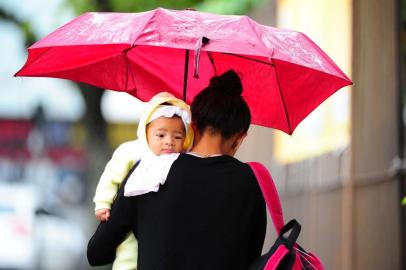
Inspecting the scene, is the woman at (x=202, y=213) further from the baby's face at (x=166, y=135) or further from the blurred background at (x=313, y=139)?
the blurred background at (x=313, y=139)

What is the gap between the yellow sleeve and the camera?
4.57 meters

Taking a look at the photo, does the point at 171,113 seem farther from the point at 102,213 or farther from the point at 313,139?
the point at 313,139

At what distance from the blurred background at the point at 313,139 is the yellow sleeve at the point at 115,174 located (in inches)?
170

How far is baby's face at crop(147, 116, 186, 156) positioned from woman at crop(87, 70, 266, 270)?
169 mm

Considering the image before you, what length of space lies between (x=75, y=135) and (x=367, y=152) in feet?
68.9

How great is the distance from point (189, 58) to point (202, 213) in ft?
4.85

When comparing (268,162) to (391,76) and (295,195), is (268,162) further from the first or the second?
(391,76)

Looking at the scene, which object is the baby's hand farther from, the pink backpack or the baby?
the pink backpack

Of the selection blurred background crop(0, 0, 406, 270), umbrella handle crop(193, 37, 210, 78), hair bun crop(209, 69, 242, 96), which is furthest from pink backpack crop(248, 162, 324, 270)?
blurred background crop(0, 0, 406, 270)

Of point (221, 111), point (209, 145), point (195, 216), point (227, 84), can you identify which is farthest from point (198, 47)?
point (195, 216)

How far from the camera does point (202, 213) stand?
14.2 feet

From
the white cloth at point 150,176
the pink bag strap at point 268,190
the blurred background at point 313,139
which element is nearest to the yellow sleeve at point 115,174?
the white cloth at point 150,176

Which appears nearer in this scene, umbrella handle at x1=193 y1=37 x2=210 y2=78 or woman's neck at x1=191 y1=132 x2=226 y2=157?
woman's neck at x1=191 y1=132 x2=226 y2=157

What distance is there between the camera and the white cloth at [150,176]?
168 inches
